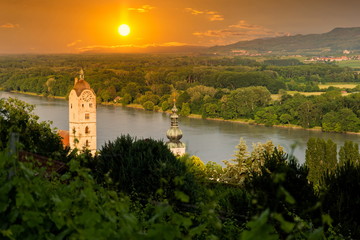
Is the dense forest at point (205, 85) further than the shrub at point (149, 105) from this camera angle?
No

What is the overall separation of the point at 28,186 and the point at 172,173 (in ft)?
12.0

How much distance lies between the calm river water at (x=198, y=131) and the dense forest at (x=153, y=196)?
808 centimetres

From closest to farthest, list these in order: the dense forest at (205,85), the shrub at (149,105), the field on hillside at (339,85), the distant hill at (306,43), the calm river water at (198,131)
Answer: the calm river water at (198,131)
the dense forest at (205,85)
the shrub at (149,105)
the field on hillside at (339,85)
the distant hill at (306,43)

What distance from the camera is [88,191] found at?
69.9 inches

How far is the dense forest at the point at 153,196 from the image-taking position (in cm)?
164

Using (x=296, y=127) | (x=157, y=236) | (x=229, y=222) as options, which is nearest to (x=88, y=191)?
(x=157, y=236)

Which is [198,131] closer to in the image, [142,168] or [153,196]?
[142,168]

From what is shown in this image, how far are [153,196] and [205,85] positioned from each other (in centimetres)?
3425

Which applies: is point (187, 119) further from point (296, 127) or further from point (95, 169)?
point (95, 169)

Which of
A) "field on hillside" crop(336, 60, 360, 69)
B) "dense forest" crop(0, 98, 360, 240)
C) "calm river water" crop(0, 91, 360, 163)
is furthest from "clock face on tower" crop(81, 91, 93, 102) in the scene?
"field on hillside" crop(336, 60, 360, 69)

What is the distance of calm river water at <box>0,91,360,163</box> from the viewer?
61.8 ft

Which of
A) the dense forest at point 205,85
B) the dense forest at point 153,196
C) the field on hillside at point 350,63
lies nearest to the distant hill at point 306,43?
the field on hillside at point 350,63

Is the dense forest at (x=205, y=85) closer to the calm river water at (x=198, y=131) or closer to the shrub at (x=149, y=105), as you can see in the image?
the shrub at (x=149, y=105)

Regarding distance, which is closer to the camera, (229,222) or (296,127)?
(229,222)
